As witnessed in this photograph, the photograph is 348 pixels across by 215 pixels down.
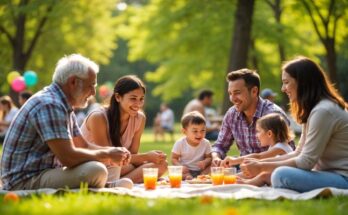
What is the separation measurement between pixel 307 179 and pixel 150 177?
1521 mm

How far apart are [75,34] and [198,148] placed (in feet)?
77.6

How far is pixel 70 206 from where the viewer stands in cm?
468

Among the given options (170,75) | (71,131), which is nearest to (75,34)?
(170,75)

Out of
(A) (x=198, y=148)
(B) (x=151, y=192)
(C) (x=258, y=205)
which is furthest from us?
(A) (x=198, y=148)

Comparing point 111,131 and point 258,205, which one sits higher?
point 111,131

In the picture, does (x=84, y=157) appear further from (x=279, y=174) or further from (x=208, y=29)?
(x=208, y=29)

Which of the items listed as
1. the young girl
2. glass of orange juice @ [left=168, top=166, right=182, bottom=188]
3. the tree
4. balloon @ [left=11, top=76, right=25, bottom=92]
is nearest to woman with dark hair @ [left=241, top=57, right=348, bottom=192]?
the young girl

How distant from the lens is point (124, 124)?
25.0ft

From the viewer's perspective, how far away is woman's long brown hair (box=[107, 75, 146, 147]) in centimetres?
737

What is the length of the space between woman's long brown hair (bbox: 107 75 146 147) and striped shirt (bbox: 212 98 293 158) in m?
1.17

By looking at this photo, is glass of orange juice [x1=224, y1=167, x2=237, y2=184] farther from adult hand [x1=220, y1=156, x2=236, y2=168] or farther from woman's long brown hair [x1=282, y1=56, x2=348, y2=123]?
woman's long brown hair [x1=282, y1=56, x2=348, y2=123]

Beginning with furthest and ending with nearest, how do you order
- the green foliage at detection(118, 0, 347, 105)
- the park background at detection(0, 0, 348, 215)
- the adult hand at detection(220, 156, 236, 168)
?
the green foliage at detection(118, 0, 347, 105) < the park background at detection(0, 0, 348, 215) < the adult hand at detection(220, 156, 236, 168)

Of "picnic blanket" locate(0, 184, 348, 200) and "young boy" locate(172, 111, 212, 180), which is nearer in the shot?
"picnic blanket" locate(0, 184, 348, 200)

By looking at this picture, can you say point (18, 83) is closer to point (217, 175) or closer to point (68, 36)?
point (68, 36)
